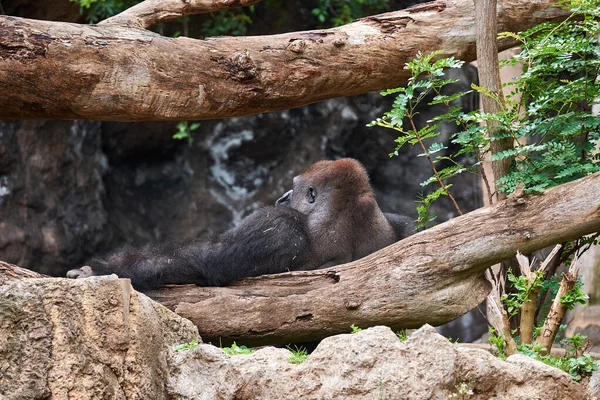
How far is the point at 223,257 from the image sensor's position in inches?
178

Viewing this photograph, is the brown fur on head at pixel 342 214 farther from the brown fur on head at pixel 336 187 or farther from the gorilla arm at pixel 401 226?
the gorilla arm at pixel 401 226

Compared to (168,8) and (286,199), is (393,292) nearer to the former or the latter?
(286,199)

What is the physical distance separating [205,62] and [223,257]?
1057 mm

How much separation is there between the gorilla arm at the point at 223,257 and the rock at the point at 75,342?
5.27 ft

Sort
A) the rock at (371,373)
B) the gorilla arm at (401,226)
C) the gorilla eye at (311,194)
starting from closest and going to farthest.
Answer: the rock at (371,373), the gorilla eye at (311,194), the gorilla arm at (401,226)

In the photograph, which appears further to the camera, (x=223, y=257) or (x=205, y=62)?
(x=223, y=257)

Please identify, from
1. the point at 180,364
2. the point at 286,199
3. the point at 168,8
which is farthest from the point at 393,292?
the point at 168,8

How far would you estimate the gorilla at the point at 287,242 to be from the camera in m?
4.44

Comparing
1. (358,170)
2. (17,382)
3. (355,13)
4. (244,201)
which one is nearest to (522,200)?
(358,170)

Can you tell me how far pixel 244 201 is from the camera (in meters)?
8.43

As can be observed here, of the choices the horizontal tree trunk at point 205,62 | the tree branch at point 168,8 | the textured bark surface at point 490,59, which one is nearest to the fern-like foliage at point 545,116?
the textured bark surface at point 490,59

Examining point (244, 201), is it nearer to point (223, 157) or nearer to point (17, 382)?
point (223, 157)

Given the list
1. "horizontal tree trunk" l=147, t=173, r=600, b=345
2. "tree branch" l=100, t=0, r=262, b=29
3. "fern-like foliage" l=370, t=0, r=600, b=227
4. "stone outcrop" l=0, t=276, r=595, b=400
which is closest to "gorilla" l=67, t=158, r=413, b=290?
"horizontal tree trunk" l=147, t=173, r=600, b=345

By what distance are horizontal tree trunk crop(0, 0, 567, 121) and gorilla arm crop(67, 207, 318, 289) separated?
0.67 meters
